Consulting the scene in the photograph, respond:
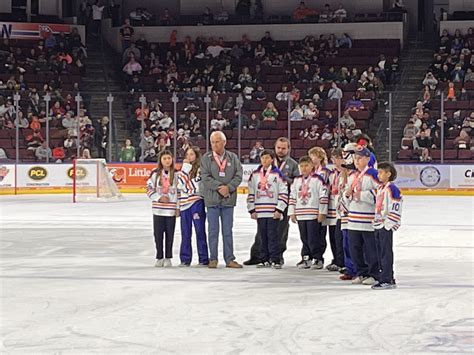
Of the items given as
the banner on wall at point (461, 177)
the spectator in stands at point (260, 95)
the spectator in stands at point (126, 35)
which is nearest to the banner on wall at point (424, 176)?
the banner on wall at point (461, 177)

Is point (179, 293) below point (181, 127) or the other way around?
below

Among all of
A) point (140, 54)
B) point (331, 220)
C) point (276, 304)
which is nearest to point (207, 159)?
point (331, 220)

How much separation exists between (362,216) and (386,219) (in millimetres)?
469

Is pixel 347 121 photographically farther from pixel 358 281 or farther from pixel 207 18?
pixel 358 281

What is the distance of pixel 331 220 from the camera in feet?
38.7

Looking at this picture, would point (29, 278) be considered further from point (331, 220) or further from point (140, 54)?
point (140, 54)

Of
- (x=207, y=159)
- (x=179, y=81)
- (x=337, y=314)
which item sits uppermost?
(x=179, y=81)

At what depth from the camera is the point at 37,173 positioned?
2747 cm

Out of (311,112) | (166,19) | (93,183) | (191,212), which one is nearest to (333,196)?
(191,212)

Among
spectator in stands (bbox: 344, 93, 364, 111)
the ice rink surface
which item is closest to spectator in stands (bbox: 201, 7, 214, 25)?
spectator in stands (bbox: 344, 93, 364, 111)

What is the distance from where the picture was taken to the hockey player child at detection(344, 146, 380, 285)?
1045cm

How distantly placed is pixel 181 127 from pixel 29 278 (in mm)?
16728

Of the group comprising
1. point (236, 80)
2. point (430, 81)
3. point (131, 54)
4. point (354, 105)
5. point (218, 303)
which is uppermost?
point (131, 54)

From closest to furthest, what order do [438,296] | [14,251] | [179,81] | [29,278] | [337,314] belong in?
[337,314] → [438,296] → [29,278] → [14,251] → [179,81]
